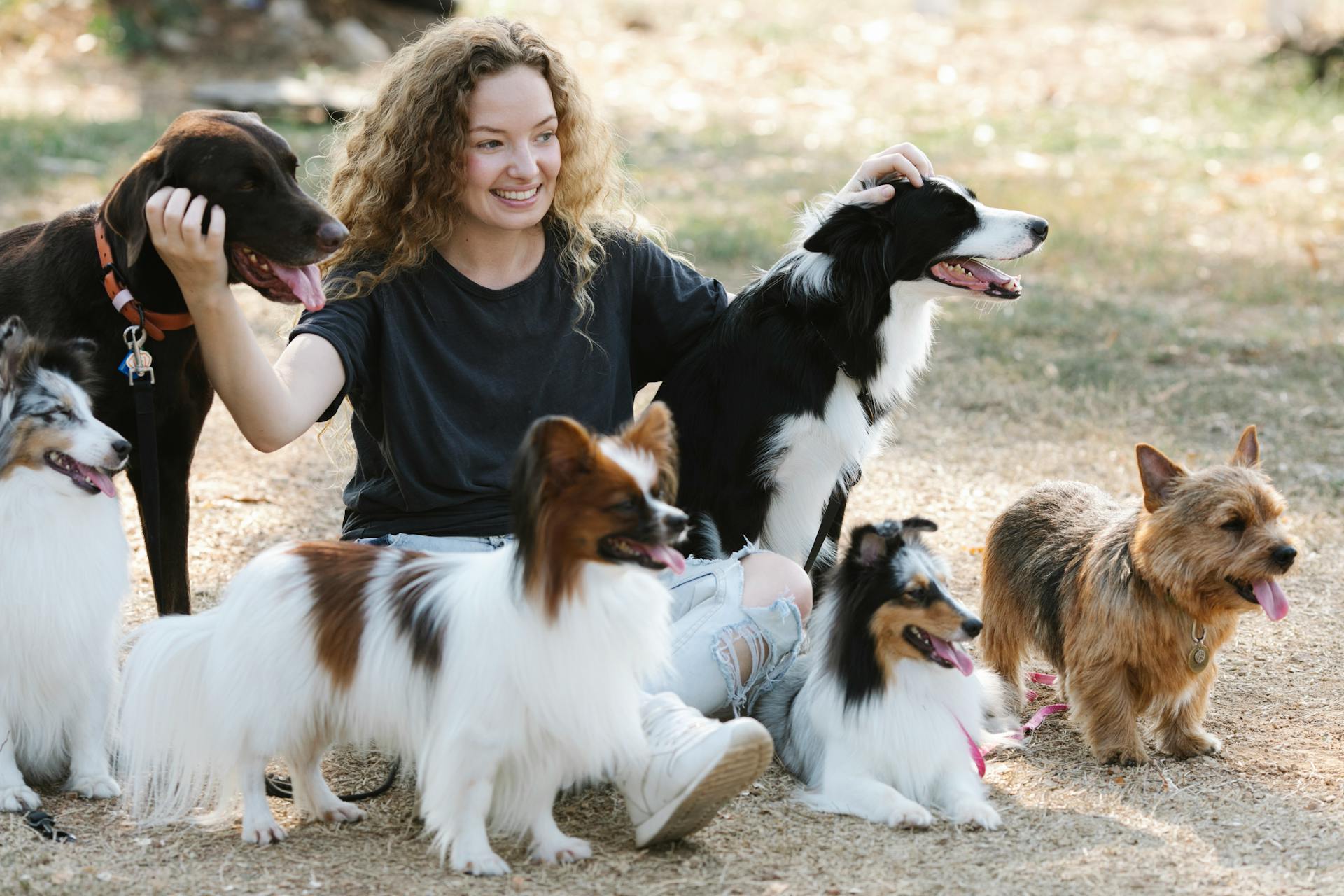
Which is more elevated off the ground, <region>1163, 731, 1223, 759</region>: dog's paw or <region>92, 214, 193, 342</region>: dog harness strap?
<region>92, 214, 193, 342</region>: dog harness strap

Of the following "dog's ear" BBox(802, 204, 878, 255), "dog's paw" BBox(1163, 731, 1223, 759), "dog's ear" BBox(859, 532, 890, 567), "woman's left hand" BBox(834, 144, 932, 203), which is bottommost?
"dog's paw" BBox(1163, 731, 1223, 759)

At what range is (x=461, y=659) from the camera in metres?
2.85

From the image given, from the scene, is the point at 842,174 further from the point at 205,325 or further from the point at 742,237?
the point at 205,325

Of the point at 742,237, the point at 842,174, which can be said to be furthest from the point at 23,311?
the point at 842,174

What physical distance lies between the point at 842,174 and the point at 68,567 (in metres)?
9.11

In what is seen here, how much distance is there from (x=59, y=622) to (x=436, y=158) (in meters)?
1.53

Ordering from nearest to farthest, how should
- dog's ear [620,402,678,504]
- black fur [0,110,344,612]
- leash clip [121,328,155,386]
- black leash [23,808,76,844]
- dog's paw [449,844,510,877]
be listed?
dog's ear [620,402,678,504] → dog's paw [449,844,510,877] → black leash [23,808,76,844] → black fur [0,110,344,612] → leash clip [121,328,155,386]

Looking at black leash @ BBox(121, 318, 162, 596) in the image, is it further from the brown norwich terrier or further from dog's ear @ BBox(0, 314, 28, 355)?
the brown norwich terrier

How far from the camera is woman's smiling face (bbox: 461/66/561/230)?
3.79 metres

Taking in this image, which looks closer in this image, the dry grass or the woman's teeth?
the dry grass

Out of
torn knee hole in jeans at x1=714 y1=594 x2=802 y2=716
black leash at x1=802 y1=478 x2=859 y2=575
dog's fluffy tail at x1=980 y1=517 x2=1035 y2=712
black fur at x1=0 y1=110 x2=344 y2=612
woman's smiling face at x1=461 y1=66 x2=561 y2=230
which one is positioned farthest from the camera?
black leash at x1=802 y1=478 x2=859 y2=575

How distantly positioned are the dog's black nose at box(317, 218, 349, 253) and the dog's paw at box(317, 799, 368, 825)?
1298 millimetres

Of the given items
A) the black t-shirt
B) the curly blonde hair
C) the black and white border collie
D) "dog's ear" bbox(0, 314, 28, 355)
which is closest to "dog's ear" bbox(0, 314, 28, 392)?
"dog's ear" bbox(0, 314, 28, 355)

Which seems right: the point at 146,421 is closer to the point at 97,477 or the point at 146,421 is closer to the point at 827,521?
the point at 97,477
